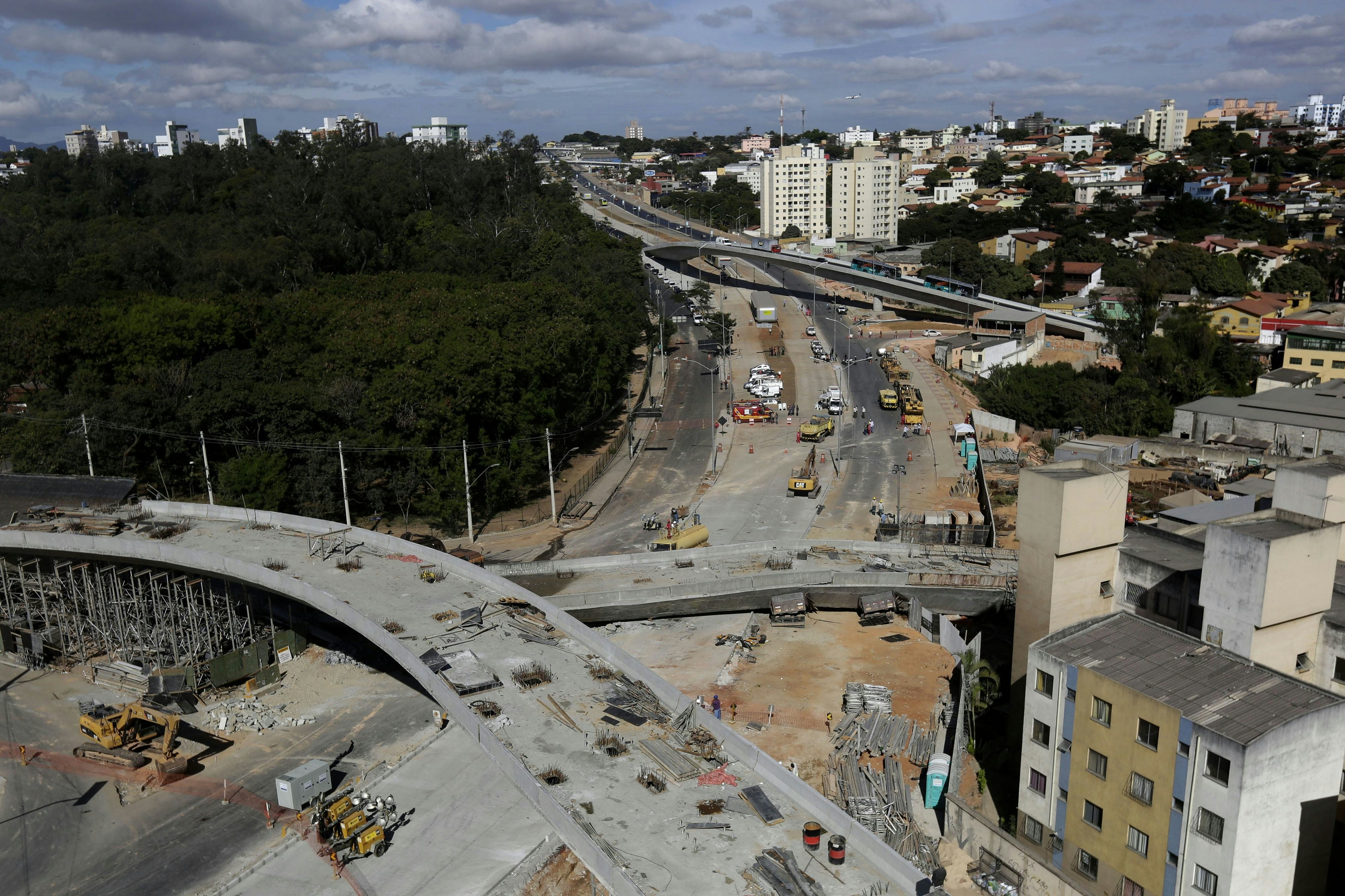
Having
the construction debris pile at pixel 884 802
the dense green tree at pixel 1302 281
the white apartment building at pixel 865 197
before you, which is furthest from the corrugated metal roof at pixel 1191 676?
the white apartment building at pixel 865 197

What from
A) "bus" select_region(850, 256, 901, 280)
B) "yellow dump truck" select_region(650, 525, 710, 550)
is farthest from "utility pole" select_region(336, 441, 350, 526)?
"bus" select_region(850, 256, 901, 280)

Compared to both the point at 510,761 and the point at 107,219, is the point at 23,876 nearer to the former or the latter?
the point at 510,761

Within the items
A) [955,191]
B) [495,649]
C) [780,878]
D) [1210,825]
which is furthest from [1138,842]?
[955,191]

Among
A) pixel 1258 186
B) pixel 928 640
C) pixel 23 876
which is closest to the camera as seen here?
pixel 23 876

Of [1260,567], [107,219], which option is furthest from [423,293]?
[1260,567]

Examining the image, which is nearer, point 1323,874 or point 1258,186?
point 1323,874

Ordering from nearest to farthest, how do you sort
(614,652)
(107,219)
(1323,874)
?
1. (1323,874)
2. (614,652)
3. (107,219)

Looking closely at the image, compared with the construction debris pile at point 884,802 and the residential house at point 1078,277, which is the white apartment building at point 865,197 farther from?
the construction debris pile at point 884,802
